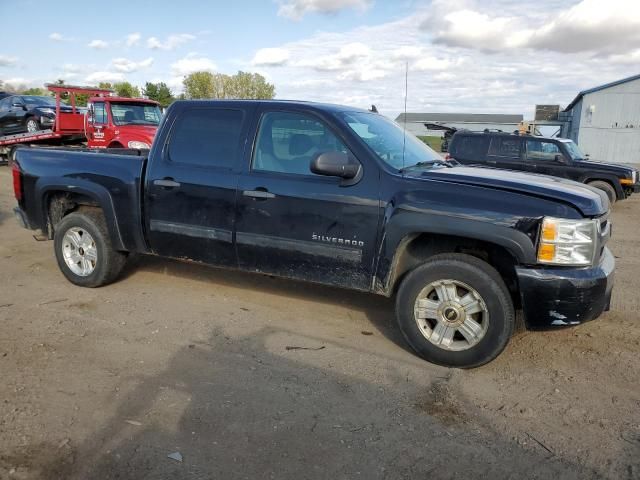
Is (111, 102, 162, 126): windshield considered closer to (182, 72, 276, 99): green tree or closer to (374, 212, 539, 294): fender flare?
(374, 212, 539, 294): fender flare

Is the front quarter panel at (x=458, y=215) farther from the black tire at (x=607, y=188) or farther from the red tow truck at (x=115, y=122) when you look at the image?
the red tow truck at (x=115, y=122)

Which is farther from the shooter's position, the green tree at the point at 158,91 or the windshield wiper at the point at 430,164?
the green tree at the point at 158,91

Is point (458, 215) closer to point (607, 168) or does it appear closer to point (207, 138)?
point (207, 138)

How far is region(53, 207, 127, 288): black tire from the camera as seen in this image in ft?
17.7

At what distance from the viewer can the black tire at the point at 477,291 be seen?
3.74 m

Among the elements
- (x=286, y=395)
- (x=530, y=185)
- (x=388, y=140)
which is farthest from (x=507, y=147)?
(x=286, y=395)

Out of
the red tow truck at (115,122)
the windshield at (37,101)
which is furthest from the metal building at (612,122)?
the windshield at (37,101)

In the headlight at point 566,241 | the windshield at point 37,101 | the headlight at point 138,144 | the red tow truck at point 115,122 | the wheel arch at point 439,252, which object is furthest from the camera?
the windshield at point 37,101

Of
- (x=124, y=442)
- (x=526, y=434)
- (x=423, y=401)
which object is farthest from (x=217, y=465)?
(x=526, y=434)

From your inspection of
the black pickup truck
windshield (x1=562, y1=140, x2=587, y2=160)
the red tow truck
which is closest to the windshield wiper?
the black pickup truck

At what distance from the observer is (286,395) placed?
349cm

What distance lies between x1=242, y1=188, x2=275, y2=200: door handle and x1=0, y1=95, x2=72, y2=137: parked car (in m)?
16.0

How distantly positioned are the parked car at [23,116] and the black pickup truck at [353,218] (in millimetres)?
14229

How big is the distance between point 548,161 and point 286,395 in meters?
10.7
